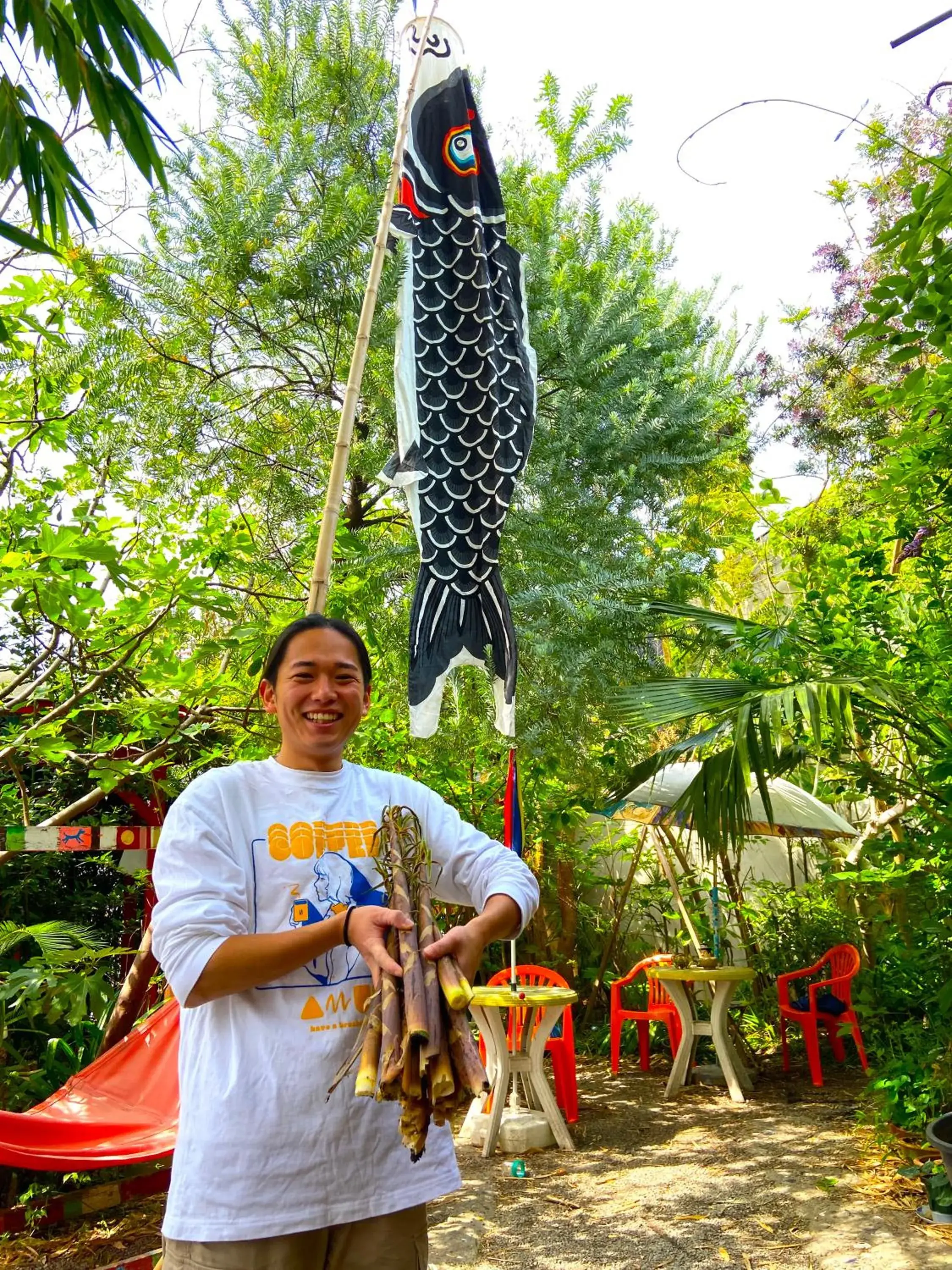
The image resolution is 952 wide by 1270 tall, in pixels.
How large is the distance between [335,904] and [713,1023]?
13.8ft

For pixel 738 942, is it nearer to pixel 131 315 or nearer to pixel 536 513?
pixel 536 513

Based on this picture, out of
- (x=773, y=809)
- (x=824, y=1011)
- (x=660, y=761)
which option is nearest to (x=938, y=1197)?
(x=660, y=761)

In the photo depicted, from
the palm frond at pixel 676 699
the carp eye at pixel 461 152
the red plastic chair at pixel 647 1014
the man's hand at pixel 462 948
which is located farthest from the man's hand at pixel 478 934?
the red plastic chair at pixel 647 1014

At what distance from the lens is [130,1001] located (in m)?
3.20

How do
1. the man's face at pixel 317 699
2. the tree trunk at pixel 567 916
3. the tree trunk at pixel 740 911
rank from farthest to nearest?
1. the tree trunk at pixel 567 916
2. the tree trunk at pixel 740 911
3. the man's face at pixel 317 699

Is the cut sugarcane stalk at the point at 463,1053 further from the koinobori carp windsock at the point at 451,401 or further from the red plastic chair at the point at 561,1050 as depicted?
the red plastic chair at the point at 561,1050

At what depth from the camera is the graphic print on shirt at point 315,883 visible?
3.81 ft

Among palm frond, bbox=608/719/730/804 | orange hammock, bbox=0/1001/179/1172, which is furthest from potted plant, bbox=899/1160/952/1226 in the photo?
orange hammock, bbox=0/1001/179/1172

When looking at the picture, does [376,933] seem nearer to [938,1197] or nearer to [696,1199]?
[938,1197]

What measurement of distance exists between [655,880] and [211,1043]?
5.53 meters

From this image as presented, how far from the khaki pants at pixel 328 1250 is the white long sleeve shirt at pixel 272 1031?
0.02 m

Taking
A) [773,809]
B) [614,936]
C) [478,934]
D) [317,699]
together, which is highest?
[773,809]

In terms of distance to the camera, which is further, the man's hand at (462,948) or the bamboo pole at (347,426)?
the bamboo pole at (347,426)

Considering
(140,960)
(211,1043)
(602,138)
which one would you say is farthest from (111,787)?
(602,138)
